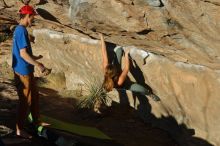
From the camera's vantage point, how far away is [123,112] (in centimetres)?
936

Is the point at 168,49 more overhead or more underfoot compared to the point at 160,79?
more overhead

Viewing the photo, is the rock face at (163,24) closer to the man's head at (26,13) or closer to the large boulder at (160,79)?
the large boulder at (160,79)

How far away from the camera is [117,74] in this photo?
9.21 m

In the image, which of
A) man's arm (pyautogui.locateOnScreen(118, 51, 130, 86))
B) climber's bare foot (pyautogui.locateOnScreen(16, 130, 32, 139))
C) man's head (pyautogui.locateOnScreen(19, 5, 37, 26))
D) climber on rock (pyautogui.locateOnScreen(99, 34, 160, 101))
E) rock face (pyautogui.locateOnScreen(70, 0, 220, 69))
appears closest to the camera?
man's head (pyautogui.locateOnScreen(19, 5, 37, 26))

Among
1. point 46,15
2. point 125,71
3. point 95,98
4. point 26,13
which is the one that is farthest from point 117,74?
point 26,13

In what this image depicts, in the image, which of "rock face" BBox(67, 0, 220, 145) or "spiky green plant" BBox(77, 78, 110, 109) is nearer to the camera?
"rock face" BBox(67, 0, 220, 145)

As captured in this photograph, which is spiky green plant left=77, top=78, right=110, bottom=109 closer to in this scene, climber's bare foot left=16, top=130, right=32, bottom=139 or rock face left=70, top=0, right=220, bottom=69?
rock face left=70, top=0, right=220, bottom=69

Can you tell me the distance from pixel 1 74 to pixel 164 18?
3880 millimetres

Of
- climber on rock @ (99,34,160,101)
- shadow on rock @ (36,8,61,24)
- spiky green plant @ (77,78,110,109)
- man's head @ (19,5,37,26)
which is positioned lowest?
spiky green plant @ (77,78,110,109)

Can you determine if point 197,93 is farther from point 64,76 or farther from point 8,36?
point 8,36

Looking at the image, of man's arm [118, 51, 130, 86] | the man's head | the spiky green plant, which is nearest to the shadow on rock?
the spiky green plant

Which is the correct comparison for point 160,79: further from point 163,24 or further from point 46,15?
point 46,15

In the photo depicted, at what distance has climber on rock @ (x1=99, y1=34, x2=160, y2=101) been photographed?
8953 millimetres

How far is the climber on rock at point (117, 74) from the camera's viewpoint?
352 inches
